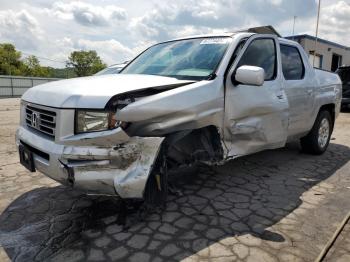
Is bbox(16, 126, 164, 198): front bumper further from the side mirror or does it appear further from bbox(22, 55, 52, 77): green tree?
bbox(22, 55, 52, 77): green tree

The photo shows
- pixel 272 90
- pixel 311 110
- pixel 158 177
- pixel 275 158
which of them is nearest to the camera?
pixel 158 177

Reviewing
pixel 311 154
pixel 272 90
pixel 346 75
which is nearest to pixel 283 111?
pixel 272 90

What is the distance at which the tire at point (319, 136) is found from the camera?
5745 mm

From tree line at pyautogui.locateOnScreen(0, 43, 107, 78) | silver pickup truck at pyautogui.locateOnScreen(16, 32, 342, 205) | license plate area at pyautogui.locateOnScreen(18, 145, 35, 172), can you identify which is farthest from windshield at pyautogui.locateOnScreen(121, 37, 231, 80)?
tree line at pyautogui.locateOnScreen(0, 43, 107, 78)

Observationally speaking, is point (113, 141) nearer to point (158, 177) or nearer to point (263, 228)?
point (158, 177)

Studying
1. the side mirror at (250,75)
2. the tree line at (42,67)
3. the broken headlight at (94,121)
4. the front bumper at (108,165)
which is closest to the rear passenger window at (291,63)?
the side mirror at (250,75)

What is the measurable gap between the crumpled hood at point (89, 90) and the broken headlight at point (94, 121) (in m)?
0.07

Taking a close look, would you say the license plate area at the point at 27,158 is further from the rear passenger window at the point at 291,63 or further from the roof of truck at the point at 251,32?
the rear passenger window at the point at 291,63

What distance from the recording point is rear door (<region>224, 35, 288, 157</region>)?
371cm

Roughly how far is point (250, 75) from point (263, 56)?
3.57ft

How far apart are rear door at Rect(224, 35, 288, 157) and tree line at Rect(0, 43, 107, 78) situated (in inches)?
2142

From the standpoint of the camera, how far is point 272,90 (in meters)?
4.28

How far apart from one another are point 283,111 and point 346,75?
10364mm

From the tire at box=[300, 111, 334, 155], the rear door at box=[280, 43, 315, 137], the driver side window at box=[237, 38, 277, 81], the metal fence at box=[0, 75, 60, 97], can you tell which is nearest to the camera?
the driver side window at box=[237, 38, 277, 81]
